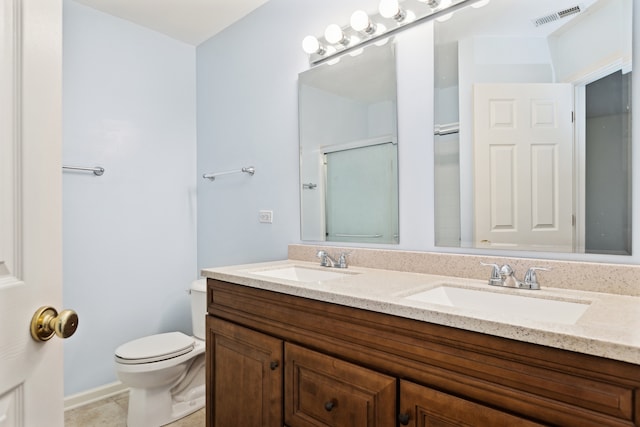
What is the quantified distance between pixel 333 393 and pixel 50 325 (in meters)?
0.80

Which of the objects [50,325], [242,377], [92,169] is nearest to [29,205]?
[50,325]

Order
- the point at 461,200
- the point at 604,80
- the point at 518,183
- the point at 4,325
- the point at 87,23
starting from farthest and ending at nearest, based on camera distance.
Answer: the point at 87,23 → the point at 461,200 → the point at 518,183 → the point at 604,80 → the point at 4,325

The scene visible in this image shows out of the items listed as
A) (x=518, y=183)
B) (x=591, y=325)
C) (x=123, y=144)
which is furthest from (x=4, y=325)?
(x=123, y=144)

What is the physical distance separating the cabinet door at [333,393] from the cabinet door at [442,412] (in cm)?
5

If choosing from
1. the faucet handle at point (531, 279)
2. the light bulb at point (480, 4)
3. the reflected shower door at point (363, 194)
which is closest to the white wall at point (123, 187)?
the reflected shower door at point (363, 194)

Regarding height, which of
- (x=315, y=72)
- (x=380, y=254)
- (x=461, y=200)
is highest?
(x=315, y=72)

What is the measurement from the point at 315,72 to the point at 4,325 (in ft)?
5.83

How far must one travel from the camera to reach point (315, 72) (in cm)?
203

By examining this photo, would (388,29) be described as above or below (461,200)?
above

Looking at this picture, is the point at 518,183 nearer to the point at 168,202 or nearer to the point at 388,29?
the point at 388,29

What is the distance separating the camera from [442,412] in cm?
93

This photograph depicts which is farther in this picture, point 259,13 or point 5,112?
point 259,13

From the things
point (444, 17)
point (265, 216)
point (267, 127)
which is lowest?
point (265, 216)

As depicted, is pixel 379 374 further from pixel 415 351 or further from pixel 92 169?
pixel 92 169
